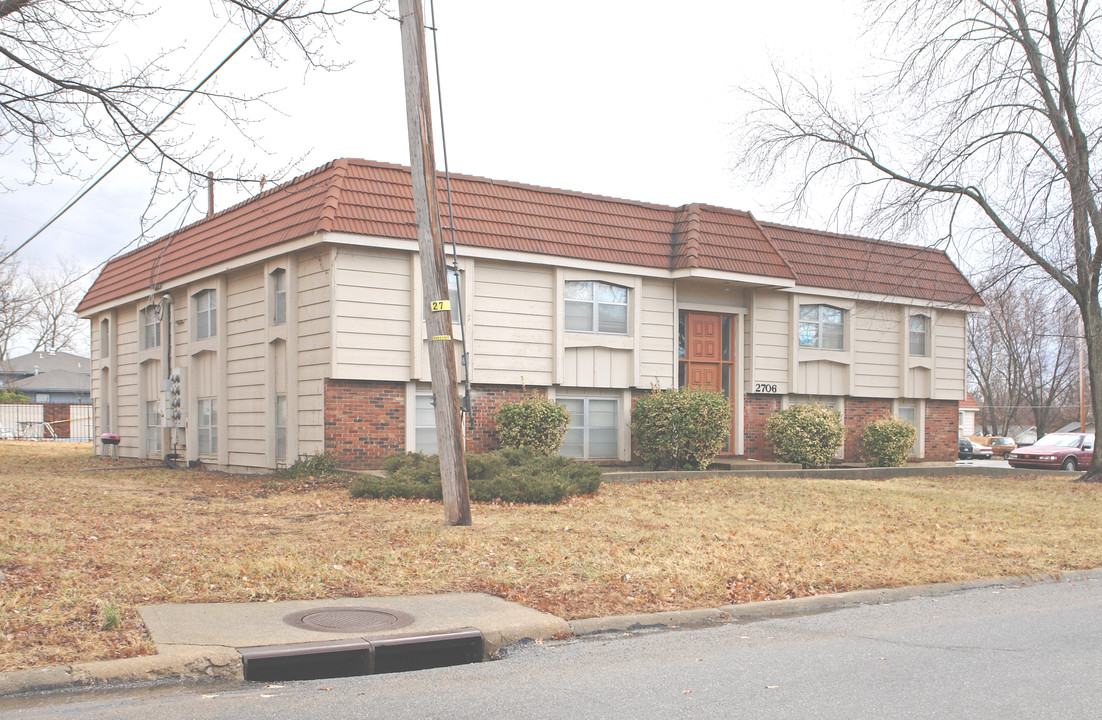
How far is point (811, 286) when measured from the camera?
2353cm

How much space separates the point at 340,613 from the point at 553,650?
1.71 metres

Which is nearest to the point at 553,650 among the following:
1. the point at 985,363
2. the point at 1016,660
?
the point at 1016,660

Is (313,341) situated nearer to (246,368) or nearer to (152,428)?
(246,368)

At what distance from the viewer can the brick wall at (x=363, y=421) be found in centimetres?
Result: 1742

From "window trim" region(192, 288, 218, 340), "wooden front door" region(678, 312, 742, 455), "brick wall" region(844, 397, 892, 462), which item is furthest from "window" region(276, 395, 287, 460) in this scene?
"brick wall" region(844, 397, 892, 462)

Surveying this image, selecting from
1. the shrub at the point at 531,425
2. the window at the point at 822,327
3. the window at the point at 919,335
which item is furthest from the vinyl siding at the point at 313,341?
the window at the point at 919,335

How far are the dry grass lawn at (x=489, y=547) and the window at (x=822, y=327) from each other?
24.5 ft

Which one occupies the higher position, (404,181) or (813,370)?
(404,181)

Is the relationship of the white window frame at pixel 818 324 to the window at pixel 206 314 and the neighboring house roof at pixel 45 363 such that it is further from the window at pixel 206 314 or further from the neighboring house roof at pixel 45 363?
the neighboring house roof at pixel 45 363

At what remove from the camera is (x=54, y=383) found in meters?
62.2

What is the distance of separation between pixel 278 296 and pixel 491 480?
7.57 meters

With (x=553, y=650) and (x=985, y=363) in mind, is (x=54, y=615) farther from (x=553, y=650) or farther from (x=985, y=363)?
(x=985, y=363)

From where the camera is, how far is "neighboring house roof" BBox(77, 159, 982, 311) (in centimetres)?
1786

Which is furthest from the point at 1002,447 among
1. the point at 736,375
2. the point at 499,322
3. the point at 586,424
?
the point at 499,322
